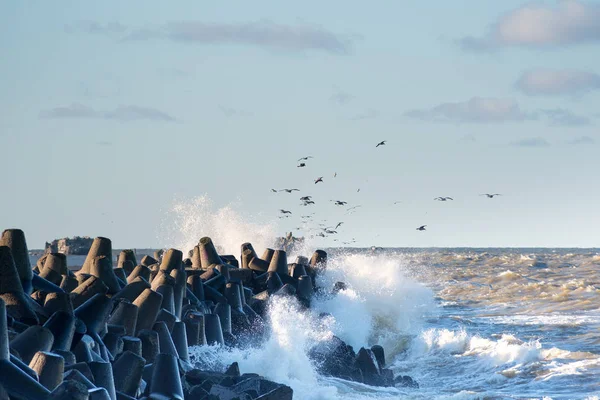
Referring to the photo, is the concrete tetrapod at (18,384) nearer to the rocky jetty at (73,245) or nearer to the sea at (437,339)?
the sea at (437,339)

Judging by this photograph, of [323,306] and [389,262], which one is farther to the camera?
[389,262]

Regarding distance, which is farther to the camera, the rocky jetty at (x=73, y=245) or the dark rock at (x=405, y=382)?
the rocky jetty at (x=73, y=245)

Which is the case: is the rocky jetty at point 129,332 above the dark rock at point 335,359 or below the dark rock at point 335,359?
above

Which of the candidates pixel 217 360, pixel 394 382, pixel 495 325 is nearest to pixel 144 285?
pixel 217 360

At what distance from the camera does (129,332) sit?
1186 centimetres

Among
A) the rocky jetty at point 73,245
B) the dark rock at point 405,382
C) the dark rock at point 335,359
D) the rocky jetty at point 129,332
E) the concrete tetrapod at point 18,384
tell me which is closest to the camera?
the concrete tetrapod at point 18,384

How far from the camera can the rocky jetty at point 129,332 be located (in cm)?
845

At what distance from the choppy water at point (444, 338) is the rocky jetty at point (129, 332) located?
0.54 metres

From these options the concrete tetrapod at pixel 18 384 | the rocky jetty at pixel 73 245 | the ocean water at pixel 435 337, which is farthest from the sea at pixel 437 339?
the rocky jetty at pixel 73 245

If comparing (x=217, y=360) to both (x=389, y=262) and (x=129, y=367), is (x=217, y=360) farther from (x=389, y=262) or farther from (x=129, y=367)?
(x=389, y=262)

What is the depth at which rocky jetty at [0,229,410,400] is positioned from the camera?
8.45 meters

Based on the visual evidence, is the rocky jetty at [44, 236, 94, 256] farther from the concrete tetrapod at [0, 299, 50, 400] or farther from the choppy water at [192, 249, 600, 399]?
the concrete tetrapod at [0, 299, 50, 400]

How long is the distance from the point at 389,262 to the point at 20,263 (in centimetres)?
1844

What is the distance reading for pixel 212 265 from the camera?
18.5m
